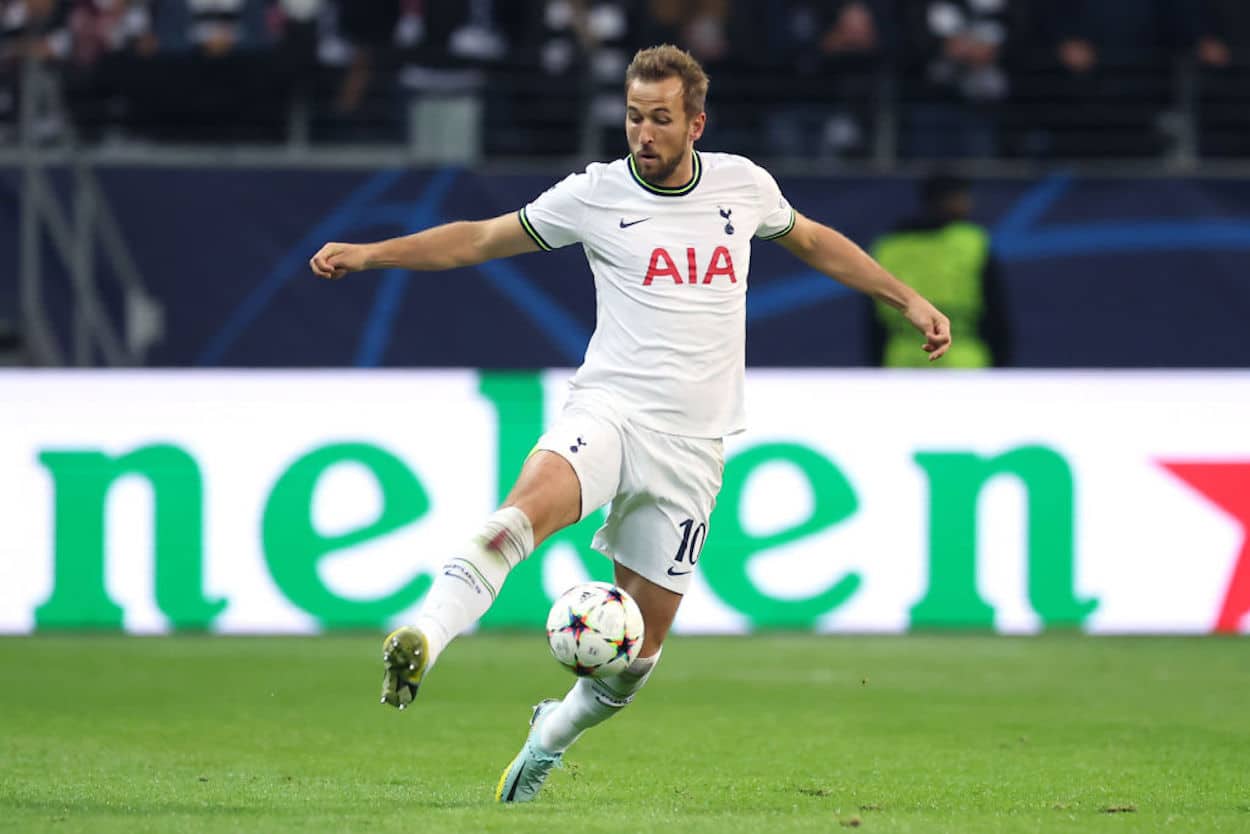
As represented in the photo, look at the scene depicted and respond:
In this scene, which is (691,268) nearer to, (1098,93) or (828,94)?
(828,94)

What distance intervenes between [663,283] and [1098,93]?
9.25 metres

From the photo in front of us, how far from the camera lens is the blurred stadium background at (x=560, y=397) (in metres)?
7.63

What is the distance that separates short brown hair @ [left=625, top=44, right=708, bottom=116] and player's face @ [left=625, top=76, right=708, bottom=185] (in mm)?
17

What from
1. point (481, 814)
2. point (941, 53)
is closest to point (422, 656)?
point (481, 814)

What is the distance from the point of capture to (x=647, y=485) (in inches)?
238

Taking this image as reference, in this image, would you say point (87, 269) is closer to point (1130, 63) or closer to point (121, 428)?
point (121, 428)

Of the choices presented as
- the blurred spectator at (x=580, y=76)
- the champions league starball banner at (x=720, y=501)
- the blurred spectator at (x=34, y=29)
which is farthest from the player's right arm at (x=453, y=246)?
the blurred spectator at (x=34, y=29)

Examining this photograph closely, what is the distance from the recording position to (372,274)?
14195 mm

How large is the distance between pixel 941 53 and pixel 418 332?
4.00 metres

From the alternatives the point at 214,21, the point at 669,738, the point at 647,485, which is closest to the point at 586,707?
the point at 647,485

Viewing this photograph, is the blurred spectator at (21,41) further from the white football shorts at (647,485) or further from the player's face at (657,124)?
the white football shorts at (647,485)

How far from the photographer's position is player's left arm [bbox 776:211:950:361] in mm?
6535

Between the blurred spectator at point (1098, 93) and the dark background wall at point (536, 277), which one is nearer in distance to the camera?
the dark background wall at point (536, 277)

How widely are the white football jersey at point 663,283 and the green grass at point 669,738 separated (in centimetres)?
116
